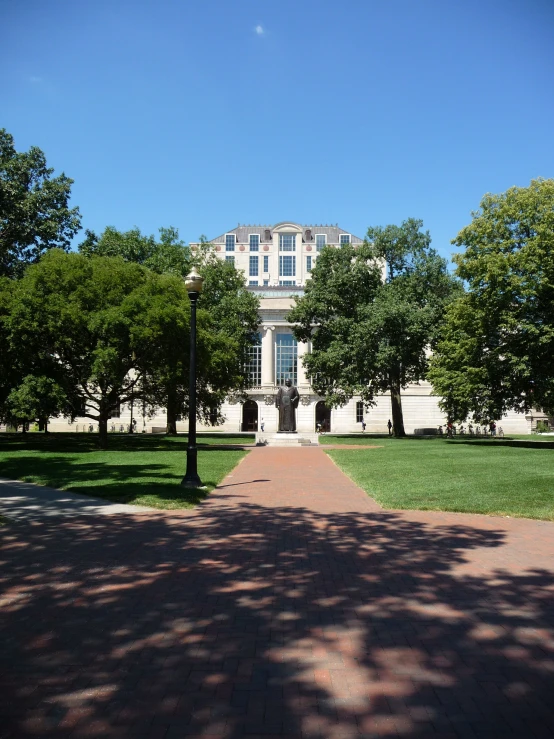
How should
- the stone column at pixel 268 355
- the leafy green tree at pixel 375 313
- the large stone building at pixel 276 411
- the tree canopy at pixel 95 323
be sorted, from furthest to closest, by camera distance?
the stone column at pixel 268 355 < the large stone building at pixel 276 411 < the leafy green tree at pixel 375 313 < the tree canopy at pixel 95 323

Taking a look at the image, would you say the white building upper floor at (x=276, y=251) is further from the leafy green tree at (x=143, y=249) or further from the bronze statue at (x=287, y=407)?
the bronze statue at (x=287, y=407)

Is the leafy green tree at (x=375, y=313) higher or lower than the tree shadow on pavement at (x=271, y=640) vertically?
higher

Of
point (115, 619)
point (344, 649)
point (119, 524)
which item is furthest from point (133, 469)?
point (344, 649)

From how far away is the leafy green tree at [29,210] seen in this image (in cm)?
3431

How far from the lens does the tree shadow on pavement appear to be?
355 cm

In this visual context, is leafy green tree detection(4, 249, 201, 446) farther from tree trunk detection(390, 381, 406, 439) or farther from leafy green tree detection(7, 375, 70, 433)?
tree trunk detection(390, 381, 406, 439)

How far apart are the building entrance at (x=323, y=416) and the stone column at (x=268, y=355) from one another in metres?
6.80

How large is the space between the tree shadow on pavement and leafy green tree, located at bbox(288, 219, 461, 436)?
34.6m

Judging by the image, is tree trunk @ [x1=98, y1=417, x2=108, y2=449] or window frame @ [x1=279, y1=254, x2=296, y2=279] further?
window frame @ [x1=279, y1=254, x2=296, y2=279]

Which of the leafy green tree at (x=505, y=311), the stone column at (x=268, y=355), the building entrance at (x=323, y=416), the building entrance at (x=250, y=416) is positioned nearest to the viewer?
the leafy green tree at (x=505, y=311)

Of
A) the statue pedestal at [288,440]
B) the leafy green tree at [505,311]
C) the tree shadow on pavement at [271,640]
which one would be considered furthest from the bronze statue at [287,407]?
the tree shadow on pavement at [271,640]

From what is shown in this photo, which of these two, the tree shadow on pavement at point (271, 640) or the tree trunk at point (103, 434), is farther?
the tree trunk at point (103, 434)

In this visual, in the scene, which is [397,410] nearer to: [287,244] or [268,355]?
[268,355]

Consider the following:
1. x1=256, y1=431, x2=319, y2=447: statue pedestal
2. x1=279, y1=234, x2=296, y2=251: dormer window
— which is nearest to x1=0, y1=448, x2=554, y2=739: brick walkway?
x1=256, y1=431, x2=319, y2=447: statue pedestal
